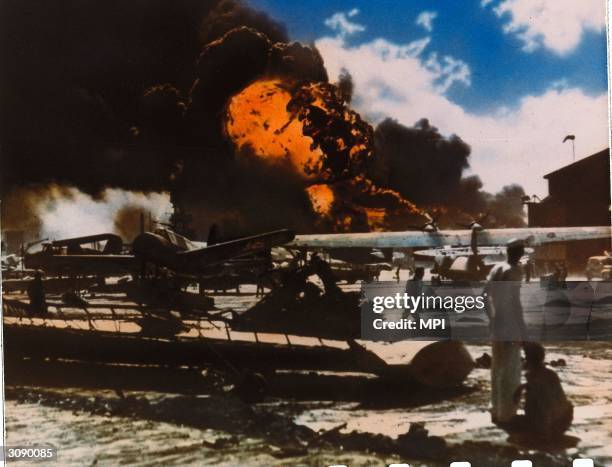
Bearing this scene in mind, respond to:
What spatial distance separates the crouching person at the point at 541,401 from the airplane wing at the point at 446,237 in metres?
0.67

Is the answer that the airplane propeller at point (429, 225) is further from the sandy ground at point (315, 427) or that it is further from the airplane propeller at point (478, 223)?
the sandy ground at point (315, 427)

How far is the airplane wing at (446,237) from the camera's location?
3.53 meters

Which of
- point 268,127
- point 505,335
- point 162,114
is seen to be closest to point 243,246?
point 268,127

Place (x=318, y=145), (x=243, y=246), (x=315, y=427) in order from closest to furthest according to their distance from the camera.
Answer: (x=315, y=427), (x=243, y=246), (x=318, y=145)

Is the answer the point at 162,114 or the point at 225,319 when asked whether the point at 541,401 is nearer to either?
the point at 225,319

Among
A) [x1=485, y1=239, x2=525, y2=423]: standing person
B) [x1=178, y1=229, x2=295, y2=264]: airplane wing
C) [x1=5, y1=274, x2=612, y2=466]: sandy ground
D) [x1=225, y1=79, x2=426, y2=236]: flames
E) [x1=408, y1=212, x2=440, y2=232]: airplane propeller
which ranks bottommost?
[x1=5, y1=274, x2=612, y2=466]: sandy ground

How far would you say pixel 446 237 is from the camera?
3553 mm

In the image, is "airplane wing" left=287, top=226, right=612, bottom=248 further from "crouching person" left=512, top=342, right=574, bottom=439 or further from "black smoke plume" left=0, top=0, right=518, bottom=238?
"crouching person" left=512, top=342, right=574, bottom=439

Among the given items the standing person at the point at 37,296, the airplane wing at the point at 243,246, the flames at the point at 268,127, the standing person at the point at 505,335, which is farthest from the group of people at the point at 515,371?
the standing person at the point at 37,296

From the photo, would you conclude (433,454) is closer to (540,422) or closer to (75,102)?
(540,422)

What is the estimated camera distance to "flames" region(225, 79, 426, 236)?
3.57 meters

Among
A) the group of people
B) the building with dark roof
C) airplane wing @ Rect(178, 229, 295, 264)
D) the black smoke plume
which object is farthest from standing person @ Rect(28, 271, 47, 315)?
the building with dark roof

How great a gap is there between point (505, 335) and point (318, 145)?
166 cm

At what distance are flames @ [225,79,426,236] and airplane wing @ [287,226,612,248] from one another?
3.1 inches
